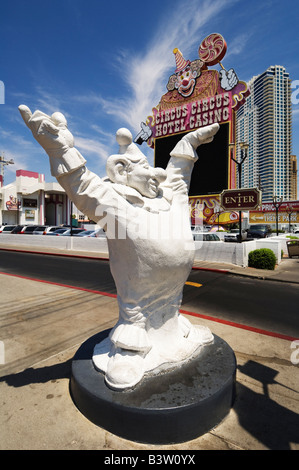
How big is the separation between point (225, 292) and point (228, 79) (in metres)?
15.9

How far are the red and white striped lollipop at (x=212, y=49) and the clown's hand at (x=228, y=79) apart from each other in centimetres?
87

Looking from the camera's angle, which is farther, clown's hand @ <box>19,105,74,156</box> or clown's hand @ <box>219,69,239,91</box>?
clown's hand @ <box>219,69,239,91</box>

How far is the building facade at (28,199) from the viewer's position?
94.6 ft

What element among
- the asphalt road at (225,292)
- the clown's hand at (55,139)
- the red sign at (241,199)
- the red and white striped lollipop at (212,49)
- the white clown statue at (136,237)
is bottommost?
the asphalt road at (225,292)

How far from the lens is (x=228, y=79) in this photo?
646 inches

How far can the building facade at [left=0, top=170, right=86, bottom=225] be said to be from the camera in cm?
2884

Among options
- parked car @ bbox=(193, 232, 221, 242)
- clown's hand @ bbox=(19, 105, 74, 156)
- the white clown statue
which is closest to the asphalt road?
the white clown statue

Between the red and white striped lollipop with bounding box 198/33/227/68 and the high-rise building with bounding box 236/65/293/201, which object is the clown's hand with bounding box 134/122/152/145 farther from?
the high-rise building with bounding box 236/65/293/201

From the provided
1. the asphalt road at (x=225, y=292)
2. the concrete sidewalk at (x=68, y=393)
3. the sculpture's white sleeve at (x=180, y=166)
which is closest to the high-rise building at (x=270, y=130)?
the asphalt road at (x=225, y=292)

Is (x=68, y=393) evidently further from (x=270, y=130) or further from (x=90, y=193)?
(x=270, y=130)

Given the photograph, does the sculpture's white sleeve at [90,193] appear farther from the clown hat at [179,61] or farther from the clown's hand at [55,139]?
the clown hat at [179,61]

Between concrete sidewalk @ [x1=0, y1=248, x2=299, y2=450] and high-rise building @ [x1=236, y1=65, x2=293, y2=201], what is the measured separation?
4008 centimetres

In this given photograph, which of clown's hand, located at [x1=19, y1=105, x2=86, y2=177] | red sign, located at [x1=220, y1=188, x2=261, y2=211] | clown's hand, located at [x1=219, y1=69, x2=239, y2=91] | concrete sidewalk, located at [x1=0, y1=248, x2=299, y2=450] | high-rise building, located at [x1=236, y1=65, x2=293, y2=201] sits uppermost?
high-rise building, located at [x1=236, y1=65, x2=293, y2=201]
